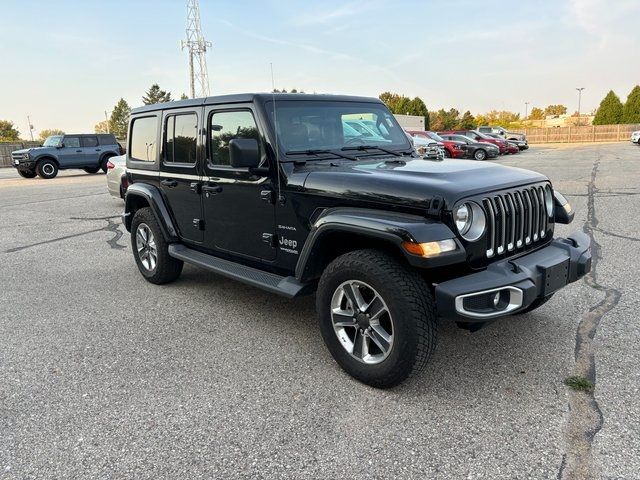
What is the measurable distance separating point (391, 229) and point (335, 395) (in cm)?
109

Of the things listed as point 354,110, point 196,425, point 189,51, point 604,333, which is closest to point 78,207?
point 354,110

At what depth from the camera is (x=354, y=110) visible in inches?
171

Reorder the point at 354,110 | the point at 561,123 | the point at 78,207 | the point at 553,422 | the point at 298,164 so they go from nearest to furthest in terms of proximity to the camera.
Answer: the point at 553,422, the point at 298,164, the point at 354,110, the point at 78,207, the point at 561,123

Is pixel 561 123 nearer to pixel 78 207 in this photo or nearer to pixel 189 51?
pixel 189 51

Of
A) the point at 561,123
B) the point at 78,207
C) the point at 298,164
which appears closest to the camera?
the point at 298,164

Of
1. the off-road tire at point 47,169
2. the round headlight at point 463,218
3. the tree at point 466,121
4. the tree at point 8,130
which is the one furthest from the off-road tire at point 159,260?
the tree at point 8,130

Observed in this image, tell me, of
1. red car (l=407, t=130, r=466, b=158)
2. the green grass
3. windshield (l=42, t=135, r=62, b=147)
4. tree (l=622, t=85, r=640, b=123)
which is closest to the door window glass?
windshield (l=42, t=135, r=62, b=147)

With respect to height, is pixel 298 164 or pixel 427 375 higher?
pixel 298 164

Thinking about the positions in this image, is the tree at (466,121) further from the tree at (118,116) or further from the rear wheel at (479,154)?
the tree at (118,116)

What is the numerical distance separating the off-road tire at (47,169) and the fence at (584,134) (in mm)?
46389

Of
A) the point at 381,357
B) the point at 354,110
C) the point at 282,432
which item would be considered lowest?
the point at 282,432

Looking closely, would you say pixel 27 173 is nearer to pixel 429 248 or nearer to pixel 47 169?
pixel 47 169

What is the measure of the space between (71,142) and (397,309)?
2134 cm

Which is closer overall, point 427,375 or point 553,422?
point 553,422
